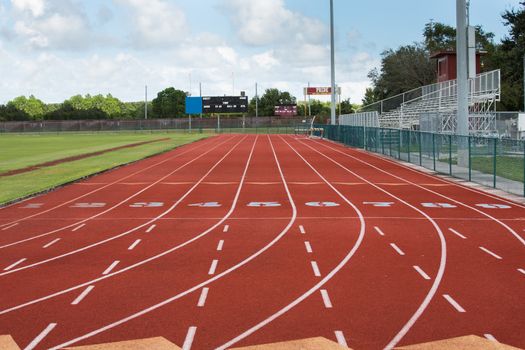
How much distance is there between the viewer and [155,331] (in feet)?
24.0

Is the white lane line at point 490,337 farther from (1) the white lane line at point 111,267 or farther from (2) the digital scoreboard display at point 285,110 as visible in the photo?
(2) the digital scoreboard display at point 285,110

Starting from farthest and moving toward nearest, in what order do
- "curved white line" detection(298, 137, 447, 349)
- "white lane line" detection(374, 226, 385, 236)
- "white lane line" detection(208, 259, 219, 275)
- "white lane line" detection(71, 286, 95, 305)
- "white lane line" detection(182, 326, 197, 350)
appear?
"white lane line" detection(374, 226, 385, 236), "white lane line" detection(208, 259, 219, 275), "white lane line" detection(71, 286, 95, 305), "curved white line" detection(298, 137, 447, 349), "white lane line" detection(182, 326, 197, 350)

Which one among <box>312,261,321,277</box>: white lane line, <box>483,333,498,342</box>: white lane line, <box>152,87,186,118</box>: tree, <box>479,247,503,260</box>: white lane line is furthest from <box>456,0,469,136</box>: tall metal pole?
<box>152,87,186,118</box>: tree

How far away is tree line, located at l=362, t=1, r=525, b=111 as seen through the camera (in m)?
58.9

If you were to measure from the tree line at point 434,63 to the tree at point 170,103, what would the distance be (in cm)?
6669

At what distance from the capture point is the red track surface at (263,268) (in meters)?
7.46

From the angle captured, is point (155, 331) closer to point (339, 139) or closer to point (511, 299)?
point (511, 299)

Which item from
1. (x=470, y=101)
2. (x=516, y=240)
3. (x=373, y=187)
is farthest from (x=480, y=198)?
(x=470, y=101)

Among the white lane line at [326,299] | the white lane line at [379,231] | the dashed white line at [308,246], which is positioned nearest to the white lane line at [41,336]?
the white lane line at [326,299]

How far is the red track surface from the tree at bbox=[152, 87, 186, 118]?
12737 centimetres

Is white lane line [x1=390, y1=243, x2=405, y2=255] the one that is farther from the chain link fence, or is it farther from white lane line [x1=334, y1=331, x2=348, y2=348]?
the chain link fence

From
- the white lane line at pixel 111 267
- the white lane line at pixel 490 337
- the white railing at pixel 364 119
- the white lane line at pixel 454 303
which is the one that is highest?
the white railing at pixel 364 119

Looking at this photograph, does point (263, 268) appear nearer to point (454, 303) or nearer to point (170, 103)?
point (454, 303)

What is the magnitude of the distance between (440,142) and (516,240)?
19.9 m
